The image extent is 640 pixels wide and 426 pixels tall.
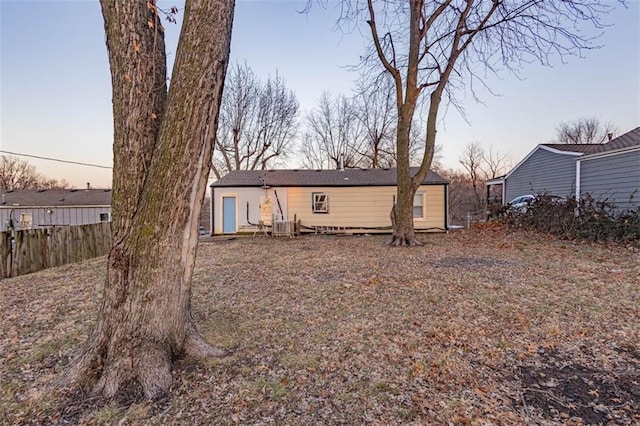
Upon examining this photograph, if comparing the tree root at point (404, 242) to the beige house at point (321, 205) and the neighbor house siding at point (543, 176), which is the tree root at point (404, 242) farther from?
the neighbor house siding at point (543, 176)

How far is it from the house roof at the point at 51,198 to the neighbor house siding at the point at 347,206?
1876cm

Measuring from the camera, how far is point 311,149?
87.0ft

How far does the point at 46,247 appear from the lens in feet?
25.9

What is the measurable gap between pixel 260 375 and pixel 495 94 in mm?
10964

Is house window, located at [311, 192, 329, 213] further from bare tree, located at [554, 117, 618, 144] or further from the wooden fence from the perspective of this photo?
bare tree, located at [554, 117, 618, 144]

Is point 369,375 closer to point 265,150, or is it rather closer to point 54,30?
point 54,30

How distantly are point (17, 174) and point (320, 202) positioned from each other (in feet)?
130

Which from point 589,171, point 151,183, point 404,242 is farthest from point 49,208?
point 589,171

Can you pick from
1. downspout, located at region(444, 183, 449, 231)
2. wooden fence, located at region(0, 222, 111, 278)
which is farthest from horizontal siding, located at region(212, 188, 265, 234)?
downspout, located at region(444, 183, 449, 231)

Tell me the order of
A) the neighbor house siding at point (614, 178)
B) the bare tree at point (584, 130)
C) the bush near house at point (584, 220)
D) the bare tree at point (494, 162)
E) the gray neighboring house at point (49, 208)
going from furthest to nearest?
the bare tree at point (584, 130), the bare tree at point (494, 162), the gray neighboring house at point (49, 208), the neighbor house siding at point (614, 178), the bush near house at point (584, 220)

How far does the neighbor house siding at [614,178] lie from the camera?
9516 mm

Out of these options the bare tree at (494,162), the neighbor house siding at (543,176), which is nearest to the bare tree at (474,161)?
the bare tree at (494,162)

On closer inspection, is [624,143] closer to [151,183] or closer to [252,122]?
[151,183]

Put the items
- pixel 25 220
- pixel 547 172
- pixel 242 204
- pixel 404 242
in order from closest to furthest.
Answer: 1. pixel 404 242
2. pixel 547 172
3. pixel 242 204
4. pixel 25 220
